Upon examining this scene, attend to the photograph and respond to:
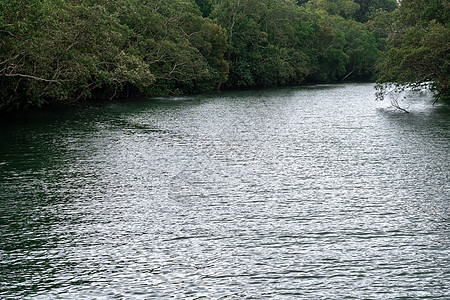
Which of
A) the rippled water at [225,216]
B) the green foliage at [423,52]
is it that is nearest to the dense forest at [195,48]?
the green foliage at [423,52]

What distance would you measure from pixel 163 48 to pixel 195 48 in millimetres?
7114

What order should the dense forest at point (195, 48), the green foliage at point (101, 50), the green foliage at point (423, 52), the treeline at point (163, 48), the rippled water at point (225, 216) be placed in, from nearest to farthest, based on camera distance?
1. the rippled water at point (225, 216)
2. the green foliage at point (101, 50)
3. the treeline at point (163, 48)
4. the dense forest at point (195, 48)
5. the green foliage at point (423, 52)

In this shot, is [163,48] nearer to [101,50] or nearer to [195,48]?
[195,48]

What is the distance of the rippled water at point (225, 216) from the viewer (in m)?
9.04

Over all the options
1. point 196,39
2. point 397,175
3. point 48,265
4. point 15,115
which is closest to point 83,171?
point 48,265

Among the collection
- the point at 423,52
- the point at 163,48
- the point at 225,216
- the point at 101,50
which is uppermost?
the point at 163,48

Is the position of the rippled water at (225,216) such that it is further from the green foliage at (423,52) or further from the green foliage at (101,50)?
the green foliage at (423,52)

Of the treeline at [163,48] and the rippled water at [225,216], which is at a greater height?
the treeline at [163,48]

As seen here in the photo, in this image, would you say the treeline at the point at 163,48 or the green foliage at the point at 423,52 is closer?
the treeline at the point at 163,48

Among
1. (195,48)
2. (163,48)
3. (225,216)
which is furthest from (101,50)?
(225,216)

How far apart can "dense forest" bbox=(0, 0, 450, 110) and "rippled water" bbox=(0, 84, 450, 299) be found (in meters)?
8.06

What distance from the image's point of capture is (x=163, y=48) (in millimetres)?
56094

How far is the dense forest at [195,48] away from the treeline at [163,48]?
129 millimetres

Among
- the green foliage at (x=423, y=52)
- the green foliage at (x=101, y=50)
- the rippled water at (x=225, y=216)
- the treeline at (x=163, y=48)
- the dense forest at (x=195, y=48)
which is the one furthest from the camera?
the green foliage at (x=423, y=52)
